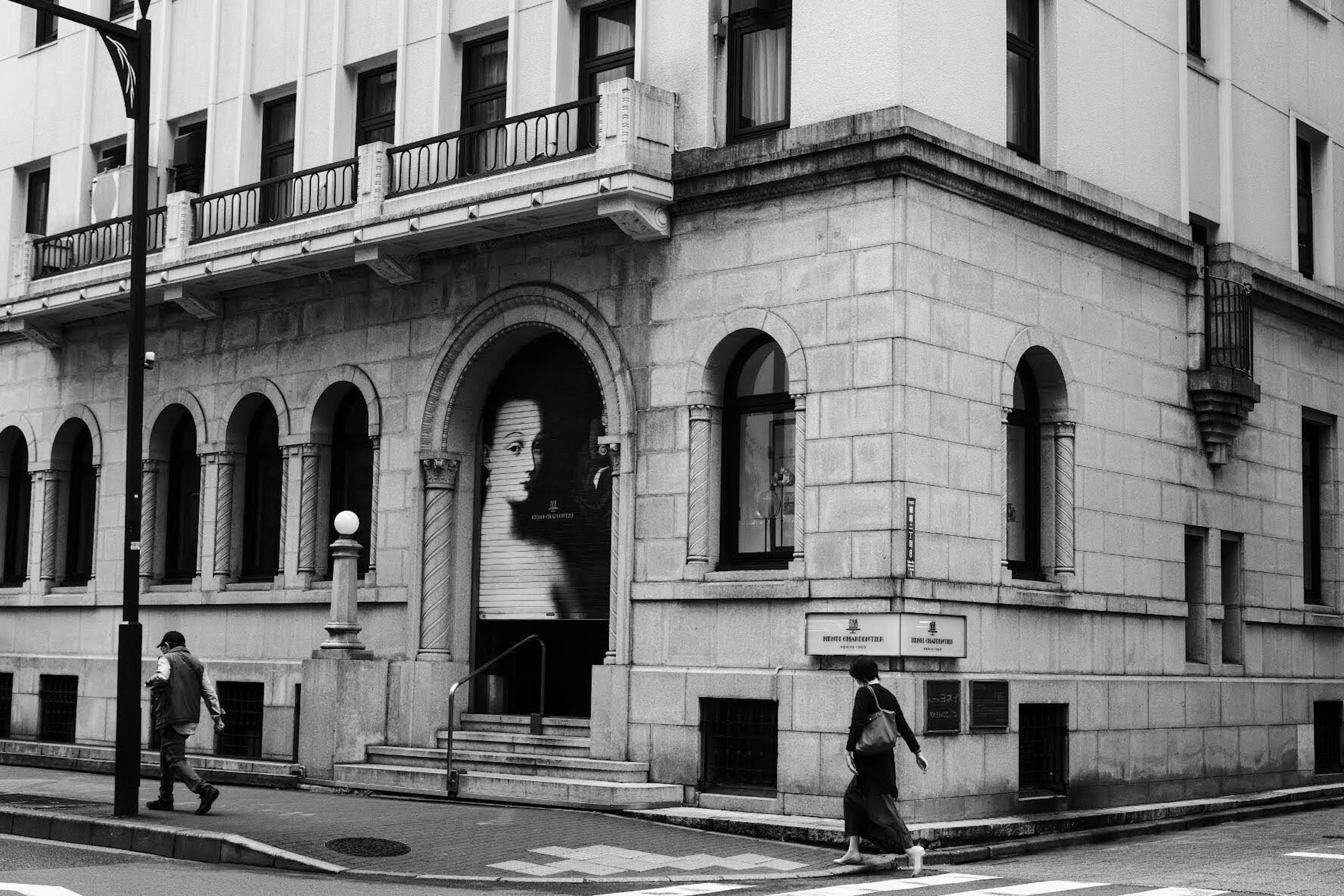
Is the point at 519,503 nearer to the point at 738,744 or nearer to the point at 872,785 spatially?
the point at 738,744

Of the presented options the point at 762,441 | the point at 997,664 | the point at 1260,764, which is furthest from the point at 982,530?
the point at 1260,764

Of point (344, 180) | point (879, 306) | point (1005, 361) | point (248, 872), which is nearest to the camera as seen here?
point (248, 872)

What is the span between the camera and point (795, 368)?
19.5m

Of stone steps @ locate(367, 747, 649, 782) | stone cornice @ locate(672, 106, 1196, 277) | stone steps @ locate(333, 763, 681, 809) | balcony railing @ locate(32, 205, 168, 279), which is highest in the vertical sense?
balcony railing @ locate(32, 205, 168, 279)

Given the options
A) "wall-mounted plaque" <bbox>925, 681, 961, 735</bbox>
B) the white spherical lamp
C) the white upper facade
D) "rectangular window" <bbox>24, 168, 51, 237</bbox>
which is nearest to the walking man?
the white spherical lamp

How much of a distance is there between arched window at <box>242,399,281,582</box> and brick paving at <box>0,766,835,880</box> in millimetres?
6367

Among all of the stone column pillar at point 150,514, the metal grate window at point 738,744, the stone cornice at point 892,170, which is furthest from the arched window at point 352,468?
the metal grate window at point 738,744

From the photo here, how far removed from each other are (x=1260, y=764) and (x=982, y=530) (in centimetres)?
788

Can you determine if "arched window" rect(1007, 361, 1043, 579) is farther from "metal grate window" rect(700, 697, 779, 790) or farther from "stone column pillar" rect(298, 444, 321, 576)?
"stone column pillar" rect(298, 444, 321, 576)

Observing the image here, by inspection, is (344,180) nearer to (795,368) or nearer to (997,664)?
(795,368)

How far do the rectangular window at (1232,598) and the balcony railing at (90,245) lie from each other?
16.2 meters

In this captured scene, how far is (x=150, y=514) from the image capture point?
27.8 meters

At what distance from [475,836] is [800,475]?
17.6ft

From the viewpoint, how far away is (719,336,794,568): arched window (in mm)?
Answer: 20203
